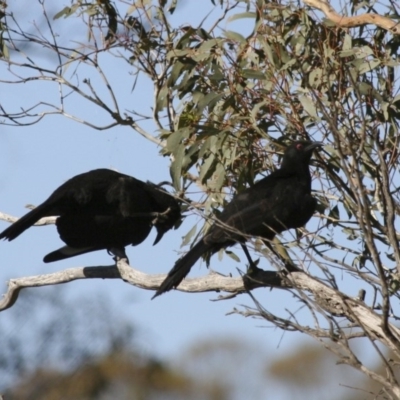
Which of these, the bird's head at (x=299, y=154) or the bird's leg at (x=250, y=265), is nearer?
the bird's leg at (x=250, y=265)

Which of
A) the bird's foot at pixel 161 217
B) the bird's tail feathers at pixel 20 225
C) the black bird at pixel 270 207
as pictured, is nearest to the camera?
the black bird at pixel 270 207

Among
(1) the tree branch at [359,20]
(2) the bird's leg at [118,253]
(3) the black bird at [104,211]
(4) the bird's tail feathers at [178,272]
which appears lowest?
(4) the bird's tail feathers at [178,272]

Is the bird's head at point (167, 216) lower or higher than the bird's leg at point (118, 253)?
higher

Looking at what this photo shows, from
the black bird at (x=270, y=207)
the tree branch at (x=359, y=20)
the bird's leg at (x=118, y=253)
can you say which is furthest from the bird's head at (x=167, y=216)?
the tree branch at (x=359, y=20)

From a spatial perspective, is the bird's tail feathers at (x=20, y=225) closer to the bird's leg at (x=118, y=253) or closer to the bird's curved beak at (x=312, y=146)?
the bird's leg at (x=118, y=253)

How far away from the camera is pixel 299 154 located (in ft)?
20.4

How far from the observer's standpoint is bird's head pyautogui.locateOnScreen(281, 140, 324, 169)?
244 inches

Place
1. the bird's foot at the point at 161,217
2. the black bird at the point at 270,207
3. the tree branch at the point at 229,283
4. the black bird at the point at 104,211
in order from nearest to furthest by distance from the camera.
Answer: the tree branch at the point at 229,283, the black bird at the point at 270,207, the black bird at the point at 104,211, the bird's foot at the point at 161,217

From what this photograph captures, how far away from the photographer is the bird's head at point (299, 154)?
6203 millimetres

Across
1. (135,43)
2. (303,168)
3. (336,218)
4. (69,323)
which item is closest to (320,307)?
(69,323)

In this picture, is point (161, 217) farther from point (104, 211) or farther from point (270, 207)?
point (270, 207)

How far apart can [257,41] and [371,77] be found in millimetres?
765

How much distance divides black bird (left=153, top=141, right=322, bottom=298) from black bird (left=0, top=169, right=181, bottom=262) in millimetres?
821

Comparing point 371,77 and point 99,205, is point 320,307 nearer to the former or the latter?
point 371,77
